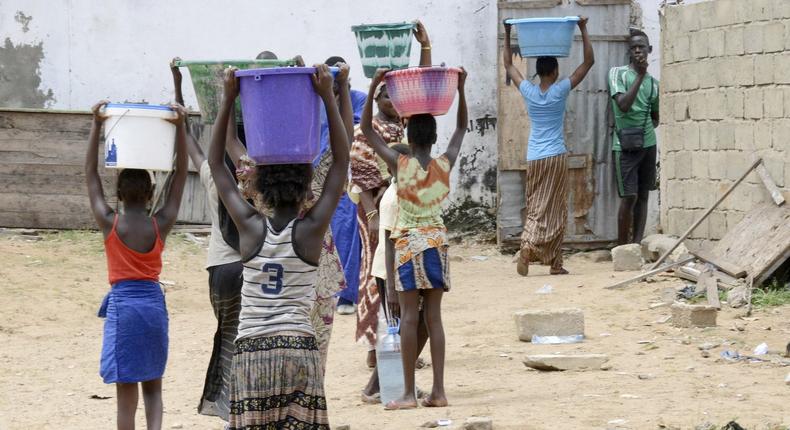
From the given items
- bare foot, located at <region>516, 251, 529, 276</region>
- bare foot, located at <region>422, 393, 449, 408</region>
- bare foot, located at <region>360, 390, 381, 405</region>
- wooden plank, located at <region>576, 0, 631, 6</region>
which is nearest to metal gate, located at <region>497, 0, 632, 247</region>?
wooden plank, located at <region>576, 0, 631, 6</region>

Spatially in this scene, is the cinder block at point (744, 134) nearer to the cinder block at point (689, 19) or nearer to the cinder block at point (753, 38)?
the cinder block at point (753, 38)

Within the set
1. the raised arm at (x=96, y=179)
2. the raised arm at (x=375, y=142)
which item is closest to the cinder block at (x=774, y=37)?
the raised arm at (x=375, y=142)

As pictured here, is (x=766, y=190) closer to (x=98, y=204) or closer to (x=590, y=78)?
(x=590, y=78)

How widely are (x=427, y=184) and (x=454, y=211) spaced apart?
6.94 meters

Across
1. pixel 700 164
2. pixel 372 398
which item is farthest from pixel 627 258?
pixel 372 398

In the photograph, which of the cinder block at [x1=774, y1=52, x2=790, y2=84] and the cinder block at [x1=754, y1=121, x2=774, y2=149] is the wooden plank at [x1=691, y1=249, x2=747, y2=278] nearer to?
the cinder block at [x1=754, y1=121, x2=774, y2=149]

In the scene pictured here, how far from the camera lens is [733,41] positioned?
995cm

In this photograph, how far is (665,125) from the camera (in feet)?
35.9

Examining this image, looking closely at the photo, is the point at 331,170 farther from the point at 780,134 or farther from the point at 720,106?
the point at 720,106

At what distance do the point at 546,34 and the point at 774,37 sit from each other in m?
1.77

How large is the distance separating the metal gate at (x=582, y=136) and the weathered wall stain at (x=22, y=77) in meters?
4.71

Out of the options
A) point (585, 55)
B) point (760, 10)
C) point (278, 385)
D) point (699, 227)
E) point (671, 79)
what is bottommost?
point (699, 227)

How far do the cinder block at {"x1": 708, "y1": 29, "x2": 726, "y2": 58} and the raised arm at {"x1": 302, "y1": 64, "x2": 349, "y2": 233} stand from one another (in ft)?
21.8

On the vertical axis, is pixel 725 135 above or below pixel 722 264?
above
